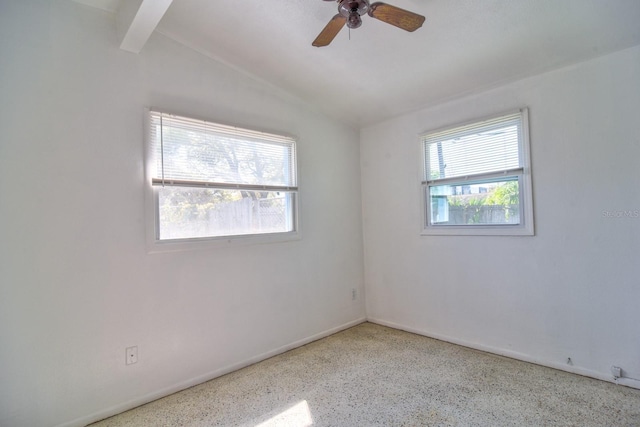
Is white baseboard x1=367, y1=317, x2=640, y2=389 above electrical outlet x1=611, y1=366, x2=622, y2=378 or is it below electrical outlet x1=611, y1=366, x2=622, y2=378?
below

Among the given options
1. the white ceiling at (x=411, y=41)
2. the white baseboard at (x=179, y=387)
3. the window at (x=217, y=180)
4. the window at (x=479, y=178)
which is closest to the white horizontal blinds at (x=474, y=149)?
the window at (x=479, y=178)

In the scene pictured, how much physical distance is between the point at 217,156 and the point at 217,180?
8.2 inches

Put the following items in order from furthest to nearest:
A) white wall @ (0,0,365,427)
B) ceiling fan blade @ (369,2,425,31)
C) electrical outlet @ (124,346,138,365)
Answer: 1. electrical outlet @ (124,346,138,365)
2. white wall @ (0,0,365,427)
3. ceiling fan blade @ (369,2,425,31)

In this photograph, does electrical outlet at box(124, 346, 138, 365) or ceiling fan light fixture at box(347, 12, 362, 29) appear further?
electrical outlet at box(124, 346, 138, 365)

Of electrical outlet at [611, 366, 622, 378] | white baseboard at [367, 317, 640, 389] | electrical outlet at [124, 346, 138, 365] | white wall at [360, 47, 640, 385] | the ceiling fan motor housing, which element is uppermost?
the ceiling fan motor housing

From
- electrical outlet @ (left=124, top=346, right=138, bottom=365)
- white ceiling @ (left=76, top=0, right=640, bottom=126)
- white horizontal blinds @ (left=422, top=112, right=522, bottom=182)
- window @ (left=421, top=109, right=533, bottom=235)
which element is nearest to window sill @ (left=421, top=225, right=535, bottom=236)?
window @ (left=421, top=109, right=533, bottom=235)

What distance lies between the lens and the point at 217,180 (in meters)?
2.71

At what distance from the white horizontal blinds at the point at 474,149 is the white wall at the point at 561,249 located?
12 centimetres

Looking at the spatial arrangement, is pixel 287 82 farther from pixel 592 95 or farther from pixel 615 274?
pixel 615 274

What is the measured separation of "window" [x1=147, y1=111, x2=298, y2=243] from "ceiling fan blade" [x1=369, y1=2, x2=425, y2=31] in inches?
62.2

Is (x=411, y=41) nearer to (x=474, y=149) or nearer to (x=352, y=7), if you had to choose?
(x=352, y=7)

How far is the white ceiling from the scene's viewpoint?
204cm

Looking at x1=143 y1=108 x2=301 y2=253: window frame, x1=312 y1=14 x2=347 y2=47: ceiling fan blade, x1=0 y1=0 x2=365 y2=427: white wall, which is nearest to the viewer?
x1=312 y1=14 x2=347 y2=47: ceiling fan blade

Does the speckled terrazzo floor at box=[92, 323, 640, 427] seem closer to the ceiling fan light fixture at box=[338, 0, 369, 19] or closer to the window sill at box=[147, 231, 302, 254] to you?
the window sill at box=[147, 231, 302, 254]
